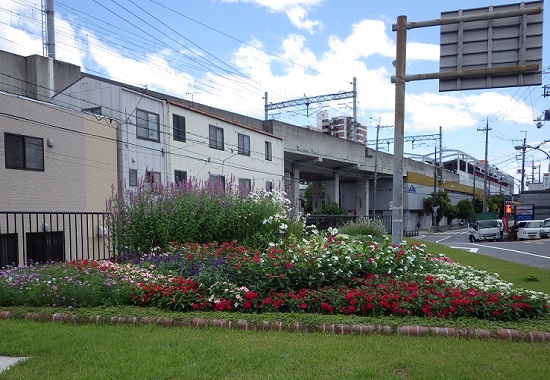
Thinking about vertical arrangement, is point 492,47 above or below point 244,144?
above

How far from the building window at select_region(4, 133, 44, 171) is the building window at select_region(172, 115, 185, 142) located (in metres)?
7.47

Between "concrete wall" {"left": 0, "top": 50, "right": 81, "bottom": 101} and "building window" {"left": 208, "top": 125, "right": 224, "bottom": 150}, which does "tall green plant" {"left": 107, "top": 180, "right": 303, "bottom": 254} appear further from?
"concrete wall" {"left": 0, "top": 50, "right": 81, "bottom": 101}

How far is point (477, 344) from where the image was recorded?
4.71m

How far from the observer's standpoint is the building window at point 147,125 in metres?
21.4

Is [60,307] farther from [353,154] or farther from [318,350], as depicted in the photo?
[353,154]

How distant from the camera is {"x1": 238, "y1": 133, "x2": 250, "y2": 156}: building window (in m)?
29.0

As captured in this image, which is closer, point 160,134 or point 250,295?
point 250,295

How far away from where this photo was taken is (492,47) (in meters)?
9.18

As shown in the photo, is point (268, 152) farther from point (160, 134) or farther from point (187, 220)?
point (187, 220)

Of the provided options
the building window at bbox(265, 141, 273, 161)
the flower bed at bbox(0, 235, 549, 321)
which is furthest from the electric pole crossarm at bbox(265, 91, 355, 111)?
the flower bed at bbox(0, 235, 549, 321)

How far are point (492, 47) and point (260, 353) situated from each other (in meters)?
8.01

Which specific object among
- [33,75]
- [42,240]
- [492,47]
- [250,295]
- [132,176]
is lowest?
[42,240]

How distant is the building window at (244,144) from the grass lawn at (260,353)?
23930 mm

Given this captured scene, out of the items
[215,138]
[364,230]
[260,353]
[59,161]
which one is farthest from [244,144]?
[260,353]
